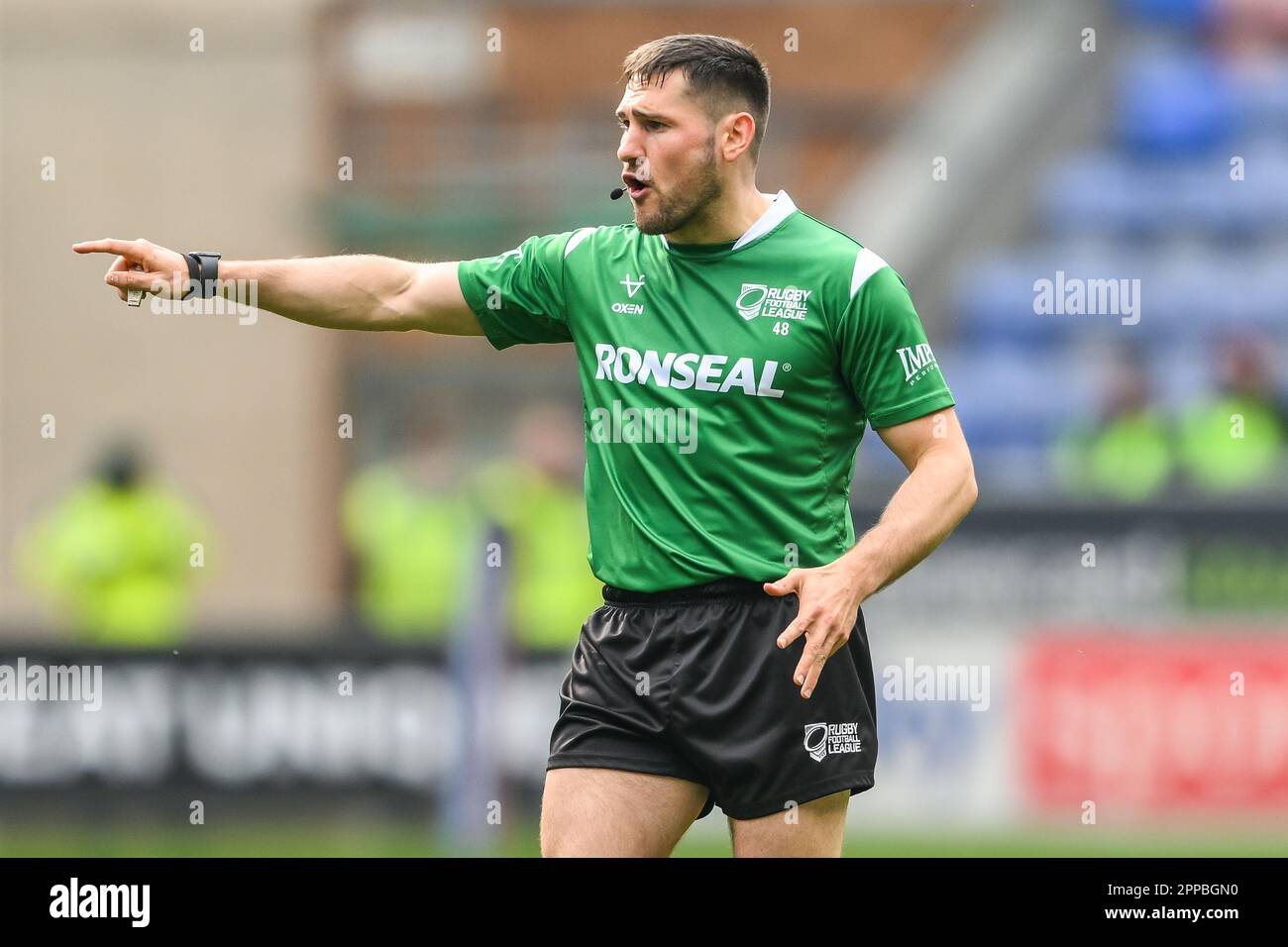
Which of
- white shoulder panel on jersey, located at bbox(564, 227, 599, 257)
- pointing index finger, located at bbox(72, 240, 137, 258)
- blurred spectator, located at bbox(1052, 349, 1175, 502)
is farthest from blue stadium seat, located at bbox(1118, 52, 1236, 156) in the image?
pointing index finger, located at bbox(72, 240, 137, 258)

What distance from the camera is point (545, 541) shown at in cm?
1302

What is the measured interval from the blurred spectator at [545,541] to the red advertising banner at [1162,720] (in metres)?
2.62

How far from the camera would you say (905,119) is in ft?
67.1

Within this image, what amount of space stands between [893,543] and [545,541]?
25.8 ft

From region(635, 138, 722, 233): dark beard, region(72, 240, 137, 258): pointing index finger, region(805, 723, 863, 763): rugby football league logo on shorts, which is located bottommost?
region(805, 723, 863, 763): rugby football league logo on shorts

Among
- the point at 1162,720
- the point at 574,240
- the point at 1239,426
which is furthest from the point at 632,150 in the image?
the point at 1239,426

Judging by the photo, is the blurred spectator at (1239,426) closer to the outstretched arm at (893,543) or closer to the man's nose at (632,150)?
the outstretched arm at (893,543)

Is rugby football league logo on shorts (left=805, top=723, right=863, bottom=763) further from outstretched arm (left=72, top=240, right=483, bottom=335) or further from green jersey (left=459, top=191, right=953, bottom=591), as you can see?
outstretched arm (left=72, top=240, right=483, bottom=335)

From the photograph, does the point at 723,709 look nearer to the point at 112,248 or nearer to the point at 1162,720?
the point at 112,248

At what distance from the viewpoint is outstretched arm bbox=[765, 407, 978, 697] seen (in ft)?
16.8

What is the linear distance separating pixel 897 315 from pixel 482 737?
21.4 feet

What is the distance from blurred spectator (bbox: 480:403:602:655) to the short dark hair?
6567 millimetres
